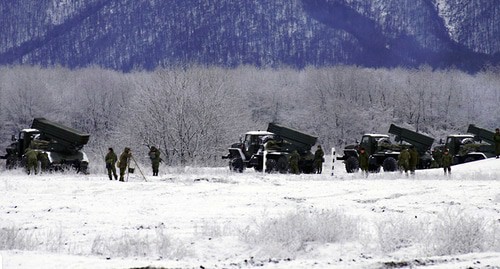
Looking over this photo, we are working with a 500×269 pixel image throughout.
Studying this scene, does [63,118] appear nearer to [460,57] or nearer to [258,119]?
[258,119]

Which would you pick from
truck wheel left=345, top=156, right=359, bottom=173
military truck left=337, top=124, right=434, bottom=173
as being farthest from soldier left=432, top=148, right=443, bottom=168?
truck wheel left=345, top=156, right=359, bottom=173

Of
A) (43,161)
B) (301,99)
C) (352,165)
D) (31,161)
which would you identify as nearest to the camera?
(31,161)

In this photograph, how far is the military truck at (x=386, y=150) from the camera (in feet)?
117

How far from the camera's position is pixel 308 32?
144625 mm

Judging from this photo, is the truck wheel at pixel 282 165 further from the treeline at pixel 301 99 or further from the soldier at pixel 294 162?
the treeline at pixel 301 99

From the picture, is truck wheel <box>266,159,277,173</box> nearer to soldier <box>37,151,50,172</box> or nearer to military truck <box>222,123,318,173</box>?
military truck <box>222,123,318,173</box>

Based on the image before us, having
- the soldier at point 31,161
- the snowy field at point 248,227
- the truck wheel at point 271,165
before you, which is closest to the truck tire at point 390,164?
the truck wheel at point 271,165

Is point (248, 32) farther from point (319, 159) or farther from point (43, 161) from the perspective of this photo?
point (43, 161)

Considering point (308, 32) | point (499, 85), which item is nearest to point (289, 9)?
point (308, 32)

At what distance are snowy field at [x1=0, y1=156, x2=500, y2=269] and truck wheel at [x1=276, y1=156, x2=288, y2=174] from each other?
12391mm

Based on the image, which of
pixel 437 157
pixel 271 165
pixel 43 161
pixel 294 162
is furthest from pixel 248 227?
pixel 437 157

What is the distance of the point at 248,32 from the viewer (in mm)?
144375

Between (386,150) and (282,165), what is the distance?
5370mm

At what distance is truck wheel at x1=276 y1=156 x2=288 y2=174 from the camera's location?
33875mm
